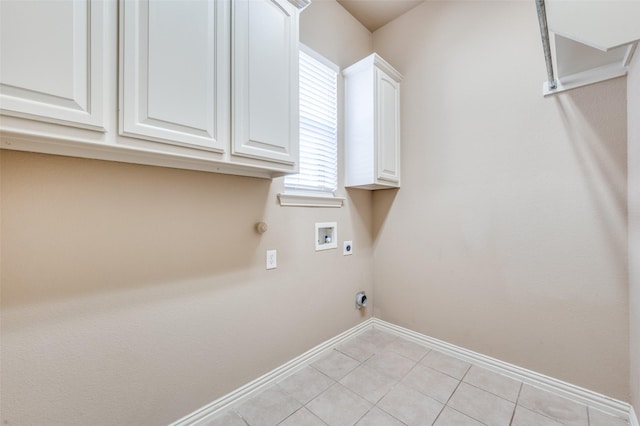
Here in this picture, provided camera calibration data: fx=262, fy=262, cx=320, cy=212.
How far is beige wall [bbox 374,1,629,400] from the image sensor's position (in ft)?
5.08

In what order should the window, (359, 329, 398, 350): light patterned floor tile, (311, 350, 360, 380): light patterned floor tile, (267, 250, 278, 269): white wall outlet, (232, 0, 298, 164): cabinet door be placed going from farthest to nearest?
1. (359, 329, 398, 350): light patterned floor tile
2. the window
3. (311, 350, 360, 380): light patterned floor tile
4. (267, 250, 278, 269): white wall outlet
5. (232, 0, 298, 164): cabinet door

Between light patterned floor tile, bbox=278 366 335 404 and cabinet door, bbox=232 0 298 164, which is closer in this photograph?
cabinet door, bbox=232 0 298 164

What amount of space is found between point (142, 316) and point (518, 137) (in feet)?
8.28

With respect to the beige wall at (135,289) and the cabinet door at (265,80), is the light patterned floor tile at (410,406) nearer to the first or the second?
the beige wall at (135,289)

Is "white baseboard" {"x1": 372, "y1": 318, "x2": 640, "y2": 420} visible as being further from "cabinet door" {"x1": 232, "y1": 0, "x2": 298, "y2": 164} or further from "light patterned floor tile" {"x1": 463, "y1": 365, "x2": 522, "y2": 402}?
"cabinet door" {"x1": 232, "y1": 0, "x2": 298, "y2": 164}

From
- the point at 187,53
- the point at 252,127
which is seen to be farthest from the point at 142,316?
the point at 187,53

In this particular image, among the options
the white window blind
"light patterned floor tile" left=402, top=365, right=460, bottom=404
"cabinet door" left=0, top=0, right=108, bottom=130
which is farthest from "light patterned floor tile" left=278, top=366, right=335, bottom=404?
"cabinet door" left=0, top=0, right=108, bottom=130

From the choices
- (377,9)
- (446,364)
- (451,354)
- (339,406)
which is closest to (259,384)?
(339,406)

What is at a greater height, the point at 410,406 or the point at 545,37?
the point at 545,37

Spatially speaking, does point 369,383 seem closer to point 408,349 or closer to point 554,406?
point 408,349

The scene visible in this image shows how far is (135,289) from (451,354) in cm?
226

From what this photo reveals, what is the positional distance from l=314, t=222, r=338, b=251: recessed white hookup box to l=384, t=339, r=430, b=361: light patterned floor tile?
0.99m

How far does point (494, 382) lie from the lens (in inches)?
70.2

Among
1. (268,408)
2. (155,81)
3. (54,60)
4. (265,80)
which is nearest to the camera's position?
(54,60)
